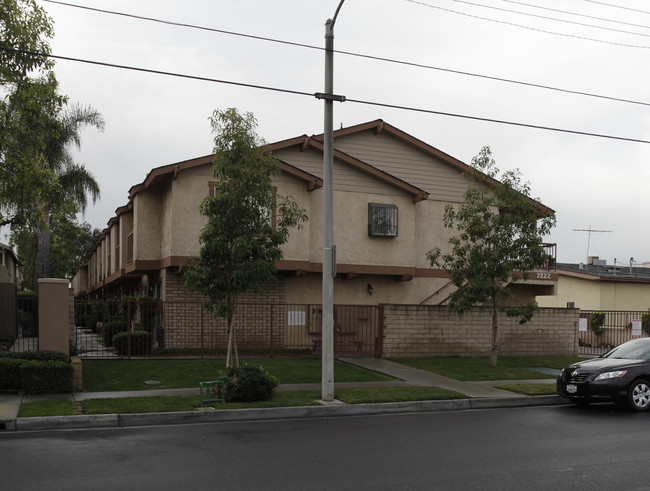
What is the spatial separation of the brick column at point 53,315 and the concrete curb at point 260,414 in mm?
4529

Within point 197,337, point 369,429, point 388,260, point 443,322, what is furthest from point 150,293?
point 369,429

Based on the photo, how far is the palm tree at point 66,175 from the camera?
30344 millimetres

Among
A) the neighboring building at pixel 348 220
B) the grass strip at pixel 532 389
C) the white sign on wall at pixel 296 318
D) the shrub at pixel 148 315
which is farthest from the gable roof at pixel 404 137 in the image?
the grass strip at pixel 532 389

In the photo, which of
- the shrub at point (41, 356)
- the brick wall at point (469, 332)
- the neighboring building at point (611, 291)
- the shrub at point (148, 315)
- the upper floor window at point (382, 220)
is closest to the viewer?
the shrub at point (41, 356)

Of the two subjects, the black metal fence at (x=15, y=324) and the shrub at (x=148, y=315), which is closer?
the black metal fence at (x=15, y=324)

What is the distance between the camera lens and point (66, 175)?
34.0m

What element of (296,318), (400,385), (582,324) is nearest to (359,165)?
(296,318)

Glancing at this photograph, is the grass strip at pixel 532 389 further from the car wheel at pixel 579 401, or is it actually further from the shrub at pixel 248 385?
the shrub at pixel 248 385

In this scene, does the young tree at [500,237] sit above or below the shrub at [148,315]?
above

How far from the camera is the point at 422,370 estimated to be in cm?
1800

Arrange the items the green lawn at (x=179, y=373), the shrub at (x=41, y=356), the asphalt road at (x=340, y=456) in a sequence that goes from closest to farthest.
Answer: the asphalt road at (x=340, y=456)
the shrub at (x=41, y=356)
the green lawn at (x=179, y=373)

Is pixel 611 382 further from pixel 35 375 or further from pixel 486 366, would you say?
pixel 35 375

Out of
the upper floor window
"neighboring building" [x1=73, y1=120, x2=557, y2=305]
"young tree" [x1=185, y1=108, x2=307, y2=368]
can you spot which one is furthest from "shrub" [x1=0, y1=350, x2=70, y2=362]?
the upper floor window

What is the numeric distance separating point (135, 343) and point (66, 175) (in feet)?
61.4
